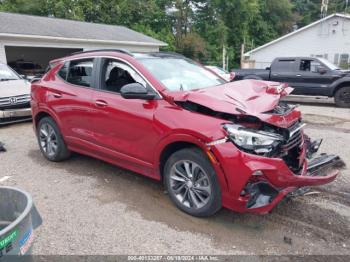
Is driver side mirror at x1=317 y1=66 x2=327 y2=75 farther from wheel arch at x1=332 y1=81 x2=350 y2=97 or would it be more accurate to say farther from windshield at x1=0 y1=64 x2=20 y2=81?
windshield at x1=0 y1=64 x2=20 y2=81

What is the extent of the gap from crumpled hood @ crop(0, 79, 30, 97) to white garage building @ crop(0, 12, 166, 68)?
5.26m

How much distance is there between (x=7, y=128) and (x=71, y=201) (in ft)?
17.0

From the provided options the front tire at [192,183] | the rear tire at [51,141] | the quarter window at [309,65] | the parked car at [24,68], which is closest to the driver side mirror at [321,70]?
the quarter window at [309,65]

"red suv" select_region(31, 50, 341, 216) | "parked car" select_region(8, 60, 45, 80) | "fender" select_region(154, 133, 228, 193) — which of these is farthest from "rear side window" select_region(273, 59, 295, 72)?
"parked car" select_region(8, 60, 45, 80)

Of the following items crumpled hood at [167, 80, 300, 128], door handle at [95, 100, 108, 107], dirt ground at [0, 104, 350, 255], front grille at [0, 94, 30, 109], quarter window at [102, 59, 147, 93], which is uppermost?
quarter window at [102, 59, 147, 93]

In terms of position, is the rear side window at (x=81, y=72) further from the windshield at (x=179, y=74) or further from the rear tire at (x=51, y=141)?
the windshield at (x=179, y=74)

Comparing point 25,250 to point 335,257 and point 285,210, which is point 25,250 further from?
point 285,210

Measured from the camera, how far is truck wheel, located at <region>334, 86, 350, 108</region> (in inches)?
453

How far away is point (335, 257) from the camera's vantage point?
3000 mm

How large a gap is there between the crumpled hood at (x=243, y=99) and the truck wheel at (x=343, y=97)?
850 cm

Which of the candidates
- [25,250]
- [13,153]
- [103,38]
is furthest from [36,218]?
[103,38]

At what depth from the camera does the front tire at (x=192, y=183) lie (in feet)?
11.2

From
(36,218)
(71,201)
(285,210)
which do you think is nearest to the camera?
(36,218)

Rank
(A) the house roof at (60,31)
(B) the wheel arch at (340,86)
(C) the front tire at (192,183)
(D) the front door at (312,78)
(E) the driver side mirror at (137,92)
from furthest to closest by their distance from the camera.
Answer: (A) the house roof at (60,31), (D) the front door at (312,78), (B) the wheel arch at (340,86), (E) the driver side mirror at (137,92), (C) the front tire at (192,183)
